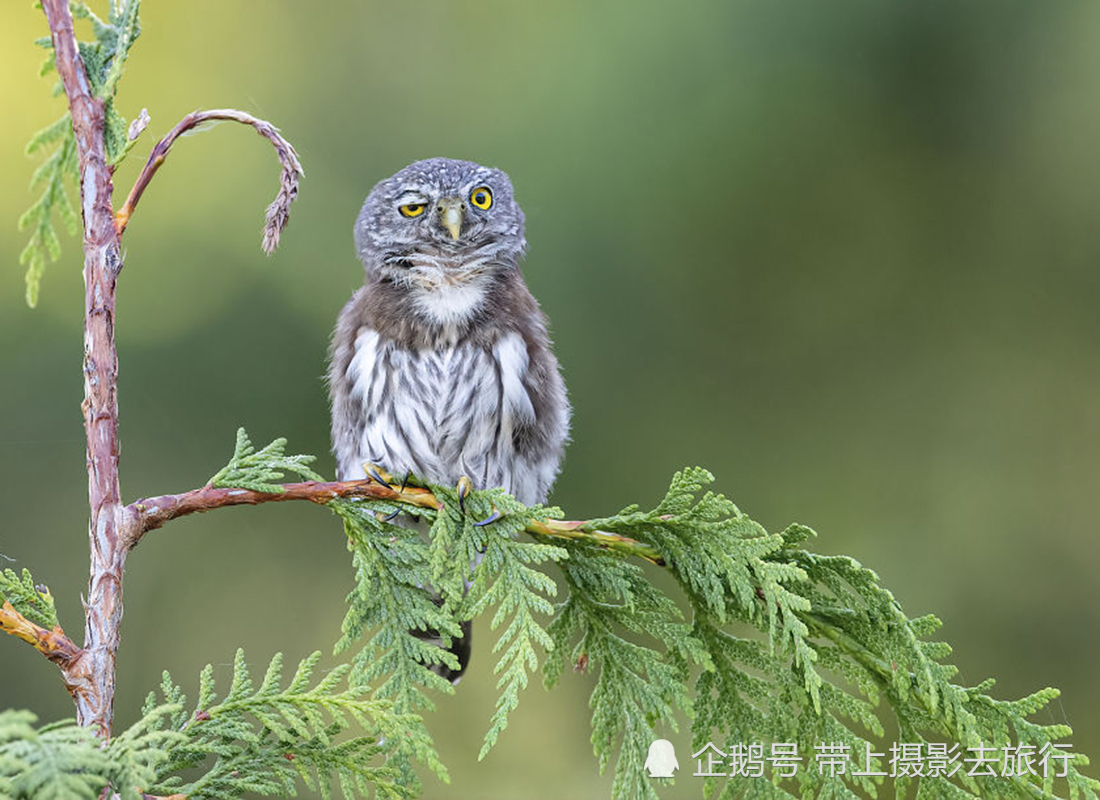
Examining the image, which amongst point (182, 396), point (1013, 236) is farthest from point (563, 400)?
point (1013, 236)

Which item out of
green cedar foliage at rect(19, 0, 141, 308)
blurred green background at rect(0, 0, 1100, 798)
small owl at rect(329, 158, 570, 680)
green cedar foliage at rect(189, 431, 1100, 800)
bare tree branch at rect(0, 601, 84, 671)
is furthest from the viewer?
blurred green background at rect(0, 0, 1100, 798)

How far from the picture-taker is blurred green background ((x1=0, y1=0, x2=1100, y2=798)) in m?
4.09

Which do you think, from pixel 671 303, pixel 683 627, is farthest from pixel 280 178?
pixel 671 303

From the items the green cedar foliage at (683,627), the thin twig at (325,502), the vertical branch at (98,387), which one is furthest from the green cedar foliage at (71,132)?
the green cedar foliage at (683,627)

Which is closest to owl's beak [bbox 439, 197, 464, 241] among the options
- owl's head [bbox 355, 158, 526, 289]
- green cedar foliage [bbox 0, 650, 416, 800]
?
owl's head [bbox 355, 158, 526, 289]

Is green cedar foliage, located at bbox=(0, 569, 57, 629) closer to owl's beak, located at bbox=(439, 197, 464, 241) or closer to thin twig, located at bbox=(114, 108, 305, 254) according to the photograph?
thin twig, located at bbox=(114, 108, 305, 254)

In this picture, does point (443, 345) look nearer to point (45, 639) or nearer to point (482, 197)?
point (482, 197)

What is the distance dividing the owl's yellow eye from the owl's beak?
51mm

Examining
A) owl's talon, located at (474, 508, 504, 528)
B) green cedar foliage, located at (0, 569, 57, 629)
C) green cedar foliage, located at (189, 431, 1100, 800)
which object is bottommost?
green cedar foliage, located at (0, 569, 57, 629)

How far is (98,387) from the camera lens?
1.49 metres

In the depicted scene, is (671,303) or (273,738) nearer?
(273,738)

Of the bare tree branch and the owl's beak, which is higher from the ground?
the owl's beak

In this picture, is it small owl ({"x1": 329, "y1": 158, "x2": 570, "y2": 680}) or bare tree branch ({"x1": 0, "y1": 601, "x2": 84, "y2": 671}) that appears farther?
small owl ({"x1": 329, "y1": 158, "x2": 570, "y2": 680})

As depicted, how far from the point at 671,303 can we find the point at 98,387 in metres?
3.06
